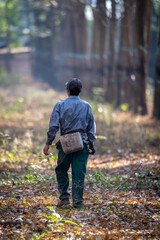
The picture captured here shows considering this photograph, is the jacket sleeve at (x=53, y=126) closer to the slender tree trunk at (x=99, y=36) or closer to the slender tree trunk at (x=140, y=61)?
the slender tree trunk at (x=140, y=61)

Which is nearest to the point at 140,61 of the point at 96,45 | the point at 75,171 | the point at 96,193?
the point at 96,45

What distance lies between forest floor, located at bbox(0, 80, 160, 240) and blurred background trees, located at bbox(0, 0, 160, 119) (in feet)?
18.3

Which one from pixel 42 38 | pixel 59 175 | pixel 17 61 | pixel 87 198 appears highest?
pixel 42 38

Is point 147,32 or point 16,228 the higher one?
point 147,32

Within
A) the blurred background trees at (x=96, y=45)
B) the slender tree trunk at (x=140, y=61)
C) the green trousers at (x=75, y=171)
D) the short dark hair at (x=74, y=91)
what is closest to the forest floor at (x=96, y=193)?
the green trousers at (x=75, y=171)

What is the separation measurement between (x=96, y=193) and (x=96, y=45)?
19.1m

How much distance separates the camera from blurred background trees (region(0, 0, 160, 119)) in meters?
16.8

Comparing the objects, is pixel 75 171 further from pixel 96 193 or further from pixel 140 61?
pixel 140 61

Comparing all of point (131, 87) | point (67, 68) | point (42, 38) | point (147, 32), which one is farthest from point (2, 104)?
point (42, 38)

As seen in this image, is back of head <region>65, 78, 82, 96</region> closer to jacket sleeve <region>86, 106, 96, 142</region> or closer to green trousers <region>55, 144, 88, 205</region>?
jacket sleeve <region>86, 106, 96, 142</region>

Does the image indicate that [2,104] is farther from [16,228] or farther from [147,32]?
[16,228]

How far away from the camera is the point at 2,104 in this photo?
20.3 metres

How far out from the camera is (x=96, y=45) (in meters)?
24.3

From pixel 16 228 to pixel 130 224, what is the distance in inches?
70.5
